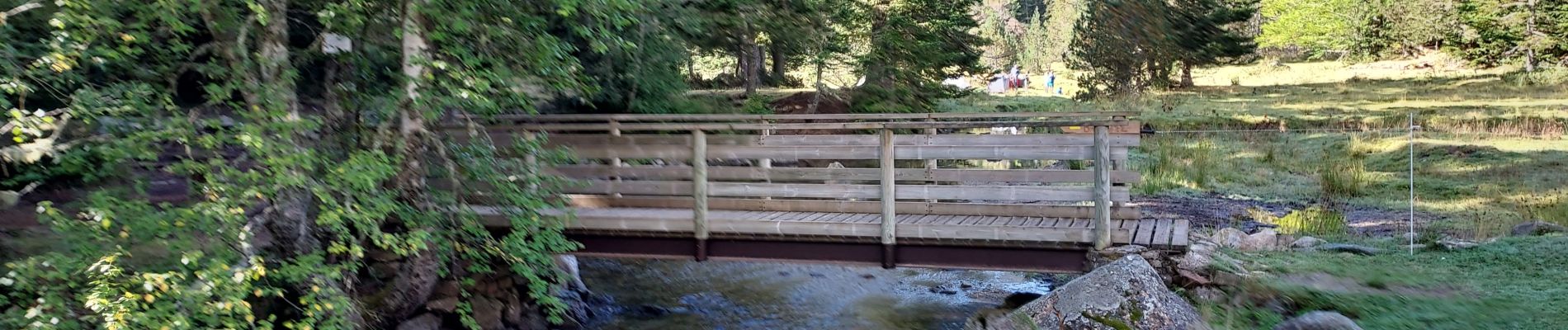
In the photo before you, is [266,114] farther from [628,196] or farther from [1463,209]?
[1463,209]

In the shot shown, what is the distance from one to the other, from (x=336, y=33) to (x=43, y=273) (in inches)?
77.6

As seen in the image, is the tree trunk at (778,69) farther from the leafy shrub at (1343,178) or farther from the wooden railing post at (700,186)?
the wooden railing post at (700,186)

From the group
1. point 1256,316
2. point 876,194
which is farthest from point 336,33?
point 1256,316

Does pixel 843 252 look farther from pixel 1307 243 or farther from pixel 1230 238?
pixel 1307 243

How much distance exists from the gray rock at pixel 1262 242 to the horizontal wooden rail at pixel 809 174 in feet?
7.61

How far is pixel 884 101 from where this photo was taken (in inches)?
600

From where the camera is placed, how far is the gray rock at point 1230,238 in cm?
890

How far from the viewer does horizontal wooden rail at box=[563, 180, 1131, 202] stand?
6652 mm

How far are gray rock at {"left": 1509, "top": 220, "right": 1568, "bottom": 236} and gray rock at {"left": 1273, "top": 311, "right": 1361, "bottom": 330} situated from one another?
4136 mm

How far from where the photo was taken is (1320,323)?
5.52 m

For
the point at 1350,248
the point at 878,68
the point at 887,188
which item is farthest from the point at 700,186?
the point at 878,68

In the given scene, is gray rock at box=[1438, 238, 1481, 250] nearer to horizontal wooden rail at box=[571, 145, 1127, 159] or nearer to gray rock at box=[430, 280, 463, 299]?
horizontal wooden rail at box=[571, 145, 1127, 159]

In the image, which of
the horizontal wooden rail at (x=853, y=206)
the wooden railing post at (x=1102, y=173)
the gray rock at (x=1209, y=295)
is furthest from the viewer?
the horizontal wooden rail at (x=853, y=206)

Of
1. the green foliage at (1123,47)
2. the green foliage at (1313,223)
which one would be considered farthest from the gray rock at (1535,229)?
the green foliage at (1123,47)
